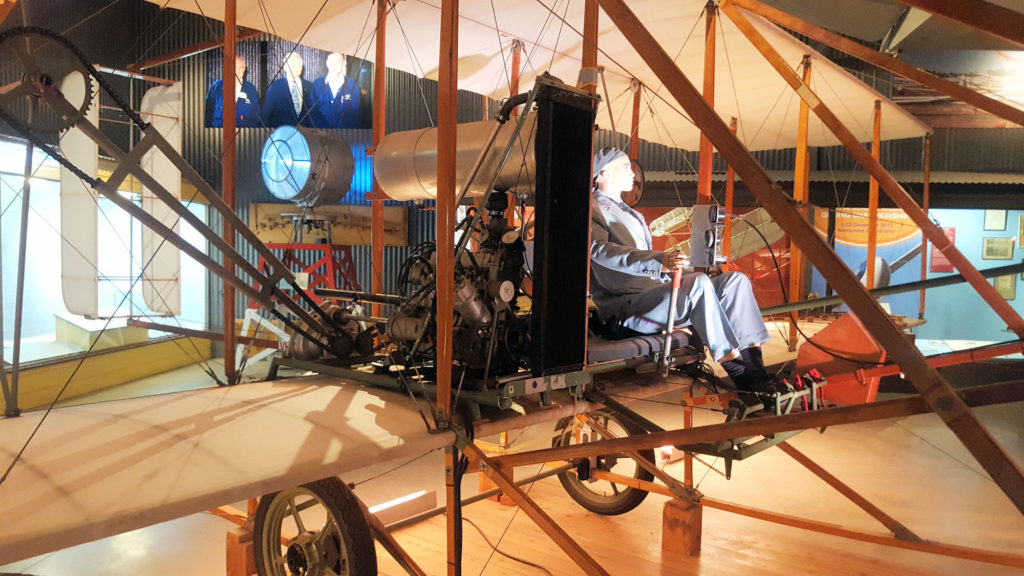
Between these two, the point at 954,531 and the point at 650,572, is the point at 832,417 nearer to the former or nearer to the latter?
the point at 650,572

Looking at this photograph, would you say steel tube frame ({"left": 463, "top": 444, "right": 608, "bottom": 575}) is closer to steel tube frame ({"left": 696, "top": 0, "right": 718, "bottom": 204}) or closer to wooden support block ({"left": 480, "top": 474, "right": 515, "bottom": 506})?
wooden support block ({"left": 480, "top": 474, "right": 515, "bottom": 506})

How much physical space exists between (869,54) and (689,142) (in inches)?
331

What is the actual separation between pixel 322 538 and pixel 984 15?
2.94m

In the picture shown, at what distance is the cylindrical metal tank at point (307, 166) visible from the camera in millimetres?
8812

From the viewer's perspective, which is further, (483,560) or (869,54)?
(483,560)

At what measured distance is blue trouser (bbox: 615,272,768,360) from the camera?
343 cm

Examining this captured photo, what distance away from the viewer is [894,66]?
3.47 m

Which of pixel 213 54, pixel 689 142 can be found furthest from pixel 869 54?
pixel 213 54

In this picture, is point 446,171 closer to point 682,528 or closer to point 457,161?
point 457,161

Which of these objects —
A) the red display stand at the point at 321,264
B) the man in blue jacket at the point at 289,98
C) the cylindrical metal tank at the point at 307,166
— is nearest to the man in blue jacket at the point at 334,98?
the man in blue jacket at the point at 289,98

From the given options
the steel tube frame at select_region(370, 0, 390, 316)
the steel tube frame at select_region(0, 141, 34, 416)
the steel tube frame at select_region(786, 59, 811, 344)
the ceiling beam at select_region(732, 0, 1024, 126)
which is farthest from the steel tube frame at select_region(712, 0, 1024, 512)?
the steel tube frame at select_region(786, 59, 811, 344)

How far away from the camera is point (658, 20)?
6227mm

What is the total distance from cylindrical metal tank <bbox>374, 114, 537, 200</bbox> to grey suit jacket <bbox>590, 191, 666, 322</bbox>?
0.57 m

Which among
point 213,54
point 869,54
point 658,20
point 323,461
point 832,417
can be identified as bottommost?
point 323,461
